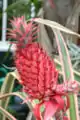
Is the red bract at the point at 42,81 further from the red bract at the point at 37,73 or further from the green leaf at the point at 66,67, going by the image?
the green leaf at the point at 66,67

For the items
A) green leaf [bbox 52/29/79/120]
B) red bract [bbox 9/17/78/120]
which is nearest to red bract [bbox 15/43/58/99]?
red bract [bbox 9/17/78/120]

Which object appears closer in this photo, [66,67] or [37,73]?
[37,73]

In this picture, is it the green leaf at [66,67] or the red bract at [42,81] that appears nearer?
the red bract at [42,81]

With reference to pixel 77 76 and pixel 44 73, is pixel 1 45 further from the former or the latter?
pixel 44 73

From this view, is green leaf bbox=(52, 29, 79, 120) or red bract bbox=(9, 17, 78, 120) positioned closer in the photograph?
red bract bbox=(9, 17, 78, 120)

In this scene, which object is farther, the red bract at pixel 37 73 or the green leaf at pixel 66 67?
the green leaf at pixel 66 67

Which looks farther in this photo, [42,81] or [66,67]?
[66,67]

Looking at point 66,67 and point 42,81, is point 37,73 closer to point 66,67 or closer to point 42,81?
point 42,81

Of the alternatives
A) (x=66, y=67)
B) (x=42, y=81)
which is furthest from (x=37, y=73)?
(x=66, y=67)

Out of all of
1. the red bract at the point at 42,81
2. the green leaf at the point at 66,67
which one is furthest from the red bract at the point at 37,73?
the green leaf at the point at 66,67

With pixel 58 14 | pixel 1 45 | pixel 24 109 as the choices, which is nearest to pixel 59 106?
pixel 58 14

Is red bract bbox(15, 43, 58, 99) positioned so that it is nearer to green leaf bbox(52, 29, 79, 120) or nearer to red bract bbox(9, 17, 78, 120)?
red bract bbox(9, 17, 78, 120)
